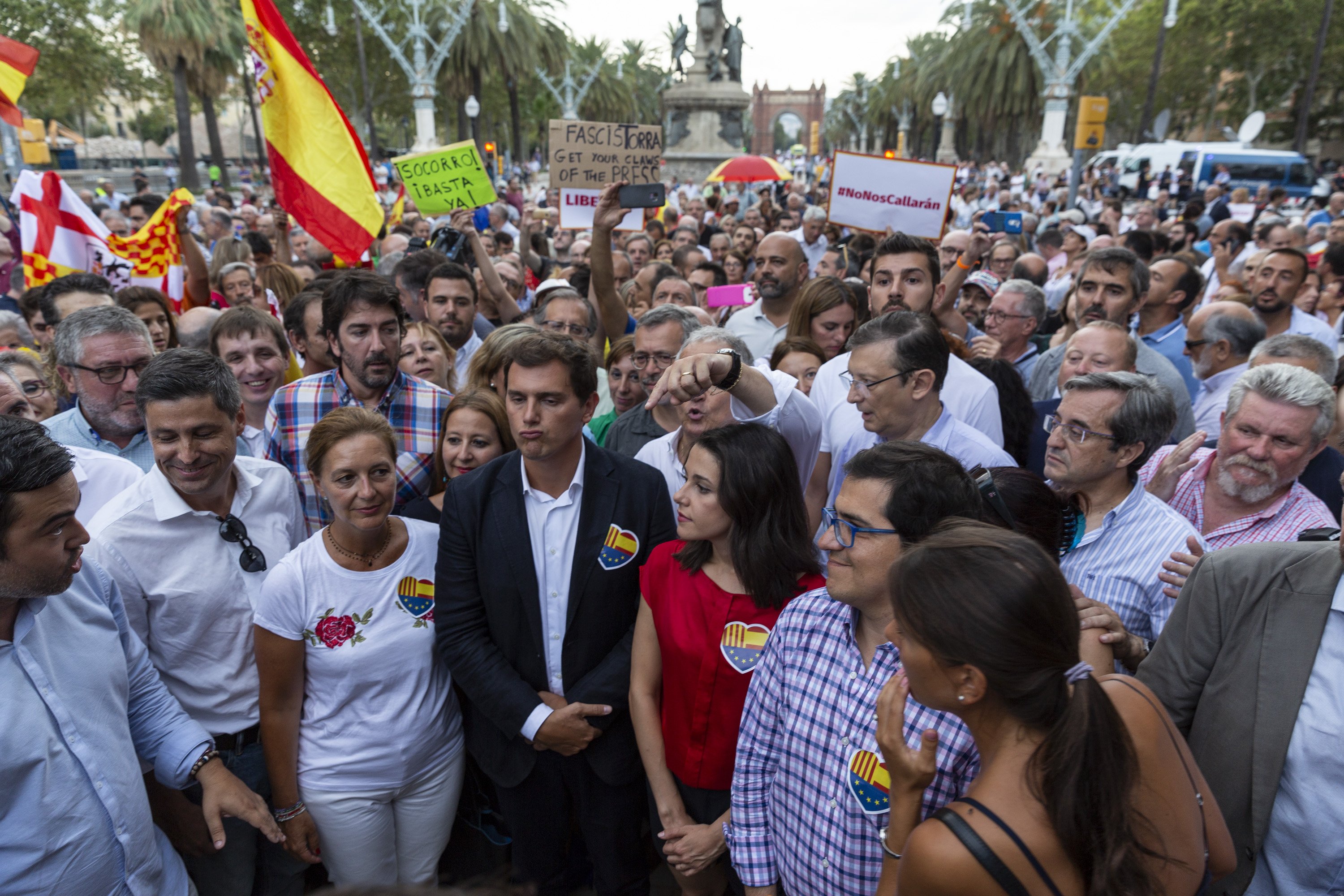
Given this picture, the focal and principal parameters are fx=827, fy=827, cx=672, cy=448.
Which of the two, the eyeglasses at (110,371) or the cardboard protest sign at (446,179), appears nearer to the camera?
the eyeglasses at (110,371)

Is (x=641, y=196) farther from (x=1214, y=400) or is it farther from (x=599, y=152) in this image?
(x=1214, y=400)

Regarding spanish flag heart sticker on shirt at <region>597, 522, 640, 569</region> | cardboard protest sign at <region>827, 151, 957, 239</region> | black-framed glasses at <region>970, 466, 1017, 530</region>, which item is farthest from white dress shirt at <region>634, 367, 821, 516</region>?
cardboard protest sign at <region>827, 151, 957, 239</region>

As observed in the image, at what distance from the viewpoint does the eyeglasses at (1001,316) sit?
530 cm

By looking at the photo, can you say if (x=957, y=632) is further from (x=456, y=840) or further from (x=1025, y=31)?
(x=1025, y=31)

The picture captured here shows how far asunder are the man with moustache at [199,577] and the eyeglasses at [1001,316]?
442 cm

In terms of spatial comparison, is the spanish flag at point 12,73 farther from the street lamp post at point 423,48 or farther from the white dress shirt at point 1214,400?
the street lamp post at point 423,48

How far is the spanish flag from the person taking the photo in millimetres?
5750

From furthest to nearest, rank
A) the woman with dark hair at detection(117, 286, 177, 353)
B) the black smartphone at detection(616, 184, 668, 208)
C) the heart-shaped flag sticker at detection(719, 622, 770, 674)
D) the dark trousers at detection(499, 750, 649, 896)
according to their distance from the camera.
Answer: the black smartphone at detection(616, 184, 668, 208) → the woman with dark hair at detection(117, 286, 177, 353) → the dark trousers at detection(499, 750, 649, 896) → the heart-shaped flag sticker at detection(719, 622, 770, 674)

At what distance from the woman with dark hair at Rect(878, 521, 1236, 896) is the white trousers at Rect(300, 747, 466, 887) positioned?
5.59 feet

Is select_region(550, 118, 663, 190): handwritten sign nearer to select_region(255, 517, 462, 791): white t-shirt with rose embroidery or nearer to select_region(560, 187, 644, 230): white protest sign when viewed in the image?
select_region(560, 187, 644, 230): white protest sign

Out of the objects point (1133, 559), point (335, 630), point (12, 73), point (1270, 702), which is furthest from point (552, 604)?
point (12, 73)

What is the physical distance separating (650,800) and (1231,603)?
1843 millimetres

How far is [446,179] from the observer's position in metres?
7.49

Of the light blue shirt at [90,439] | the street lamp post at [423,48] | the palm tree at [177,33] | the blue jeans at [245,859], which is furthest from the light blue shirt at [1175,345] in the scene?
the palm tree at [177,33]
